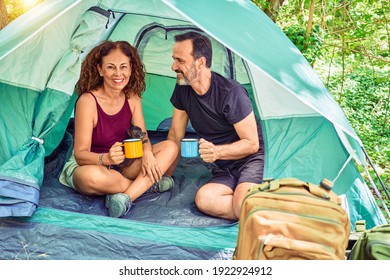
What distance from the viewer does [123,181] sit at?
2.48 metres

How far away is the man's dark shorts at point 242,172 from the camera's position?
2.40 metres

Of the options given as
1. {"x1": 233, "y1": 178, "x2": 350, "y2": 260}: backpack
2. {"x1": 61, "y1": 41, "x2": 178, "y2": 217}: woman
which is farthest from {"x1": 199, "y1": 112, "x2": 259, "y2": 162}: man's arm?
{"x1": 233, "y1": 178, "x2": 350, "y2": 260}: backpack

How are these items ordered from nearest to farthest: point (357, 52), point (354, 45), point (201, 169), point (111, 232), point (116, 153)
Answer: point (111, 232) → point (116, 153) → point (201, 169) → point (357, 52) → point (354, 45)

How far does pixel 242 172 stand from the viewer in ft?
7.99

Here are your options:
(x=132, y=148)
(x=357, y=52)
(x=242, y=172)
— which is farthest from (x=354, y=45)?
(x=132, y=148)

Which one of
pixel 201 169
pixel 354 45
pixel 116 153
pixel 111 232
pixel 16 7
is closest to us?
pixel 111 232

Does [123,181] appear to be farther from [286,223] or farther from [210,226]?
[286,223]

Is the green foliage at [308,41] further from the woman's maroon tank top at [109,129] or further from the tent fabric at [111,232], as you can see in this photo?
the tent fabric at [111,232]

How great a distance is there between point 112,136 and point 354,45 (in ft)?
8.73

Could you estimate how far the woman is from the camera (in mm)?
2408

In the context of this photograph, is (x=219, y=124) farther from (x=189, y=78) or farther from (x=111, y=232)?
(x=111, y=232)

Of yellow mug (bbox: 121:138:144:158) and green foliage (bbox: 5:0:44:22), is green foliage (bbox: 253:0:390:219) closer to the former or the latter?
yellow mug (bbox: 121:138:144:158)
